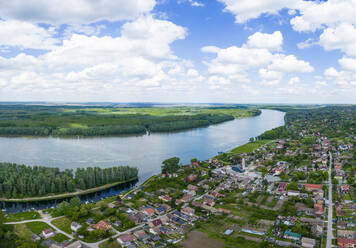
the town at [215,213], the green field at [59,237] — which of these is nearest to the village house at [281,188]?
the town at [215,213]

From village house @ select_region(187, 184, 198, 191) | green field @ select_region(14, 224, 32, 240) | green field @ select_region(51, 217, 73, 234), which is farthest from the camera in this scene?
village house @ select_region(187, 184, 198, 191)

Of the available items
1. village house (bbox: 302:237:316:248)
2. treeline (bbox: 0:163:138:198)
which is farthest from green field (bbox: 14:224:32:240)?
village house (bbox: 302:237:316:248)

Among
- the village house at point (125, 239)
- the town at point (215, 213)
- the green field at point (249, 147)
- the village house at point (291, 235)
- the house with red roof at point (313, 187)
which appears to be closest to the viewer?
the village house at point (125, 239)

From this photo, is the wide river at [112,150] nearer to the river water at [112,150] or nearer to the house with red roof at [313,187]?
the river water at [112,150]

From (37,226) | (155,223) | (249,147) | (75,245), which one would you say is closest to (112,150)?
(249,147)

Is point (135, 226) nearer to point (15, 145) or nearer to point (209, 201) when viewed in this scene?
point (209, 201)

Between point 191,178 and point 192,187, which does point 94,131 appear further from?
point 192,187

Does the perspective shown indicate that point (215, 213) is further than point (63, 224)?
Yes

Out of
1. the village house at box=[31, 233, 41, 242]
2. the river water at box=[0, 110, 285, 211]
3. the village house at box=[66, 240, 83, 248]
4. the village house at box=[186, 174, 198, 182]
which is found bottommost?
the village house at box=[66, 240, 83, 248]

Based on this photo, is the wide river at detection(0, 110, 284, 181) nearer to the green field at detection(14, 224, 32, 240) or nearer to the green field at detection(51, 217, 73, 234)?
the green field at detection(51, 217, 73, 234)

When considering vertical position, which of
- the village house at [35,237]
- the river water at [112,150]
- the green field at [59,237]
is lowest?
the green field at [59,237]
